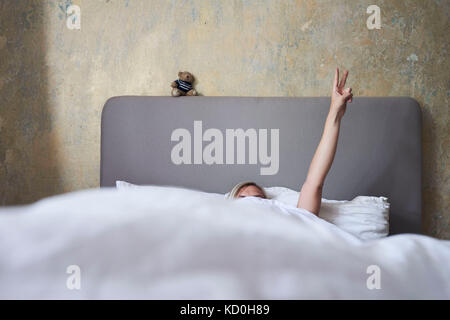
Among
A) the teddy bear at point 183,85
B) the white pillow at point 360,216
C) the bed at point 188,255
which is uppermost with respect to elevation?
the teddy bear at point 183,85

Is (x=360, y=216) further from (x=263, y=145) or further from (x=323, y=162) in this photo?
(x=263, y=145)

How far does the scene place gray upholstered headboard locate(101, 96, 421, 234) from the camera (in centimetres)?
169

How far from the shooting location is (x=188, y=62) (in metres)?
1.87

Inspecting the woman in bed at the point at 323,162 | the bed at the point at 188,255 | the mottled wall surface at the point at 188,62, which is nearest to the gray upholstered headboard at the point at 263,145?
the mottled wall surface at the point at 188,62

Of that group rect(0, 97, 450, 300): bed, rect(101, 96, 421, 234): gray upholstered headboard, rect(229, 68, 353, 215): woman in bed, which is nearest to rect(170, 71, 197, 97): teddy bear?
rect(101, 96, 421, 234): gray upholstered headboard

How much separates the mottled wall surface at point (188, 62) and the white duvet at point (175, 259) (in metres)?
1.45

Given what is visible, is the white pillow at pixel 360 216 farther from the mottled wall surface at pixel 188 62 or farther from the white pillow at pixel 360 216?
the mottled wall surface at pixel 188 62

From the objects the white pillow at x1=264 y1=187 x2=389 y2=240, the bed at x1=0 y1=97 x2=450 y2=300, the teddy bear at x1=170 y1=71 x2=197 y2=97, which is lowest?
the white pillow at x1=264 y1=187 x2=389 y2=240

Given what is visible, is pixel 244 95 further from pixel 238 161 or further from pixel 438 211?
pixel 438 211

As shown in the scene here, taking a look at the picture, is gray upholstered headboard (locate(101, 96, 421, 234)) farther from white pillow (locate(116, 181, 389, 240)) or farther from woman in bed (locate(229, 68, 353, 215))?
woman in bed (locate(229, 68, 353, 215))

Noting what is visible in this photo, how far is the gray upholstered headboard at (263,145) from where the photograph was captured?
5.54 ft

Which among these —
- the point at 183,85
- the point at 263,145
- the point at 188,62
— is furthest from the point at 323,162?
the point at 188,62

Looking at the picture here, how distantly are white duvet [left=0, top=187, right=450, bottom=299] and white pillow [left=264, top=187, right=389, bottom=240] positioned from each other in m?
0.85
